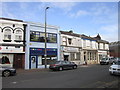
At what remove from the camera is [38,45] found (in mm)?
23406

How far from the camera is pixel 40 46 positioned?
23641 mm

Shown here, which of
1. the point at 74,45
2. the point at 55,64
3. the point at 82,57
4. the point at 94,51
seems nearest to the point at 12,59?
the point at 55,64

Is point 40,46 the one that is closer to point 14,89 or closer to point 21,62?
point 21,62

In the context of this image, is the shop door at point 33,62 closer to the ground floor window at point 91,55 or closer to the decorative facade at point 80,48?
the decorative facade at point 80,48

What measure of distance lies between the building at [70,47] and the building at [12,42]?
26.7 feet

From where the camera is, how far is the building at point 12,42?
67.8 feet

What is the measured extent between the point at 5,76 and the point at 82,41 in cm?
2199

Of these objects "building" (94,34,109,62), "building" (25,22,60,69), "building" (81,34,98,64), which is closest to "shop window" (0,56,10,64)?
"building" (25,22,60,69)

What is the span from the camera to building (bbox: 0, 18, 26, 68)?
2067 centimetres

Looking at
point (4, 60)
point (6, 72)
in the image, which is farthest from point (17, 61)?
point (6, 72)

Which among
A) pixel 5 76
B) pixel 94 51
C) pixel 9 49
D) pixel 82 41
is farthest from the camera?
pixel 94 51

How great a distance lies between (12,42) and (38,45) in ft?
14.3

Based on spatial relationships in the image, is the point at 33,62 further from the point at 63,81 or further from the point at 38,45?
the point at 63,81

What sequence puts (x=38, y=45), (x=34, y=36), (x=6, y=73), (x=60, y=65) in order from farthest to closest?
1. (x=38, y=45)
2. (x=34, y=36)
3. (x=60, y=65)
4. (x=6, y=73)
